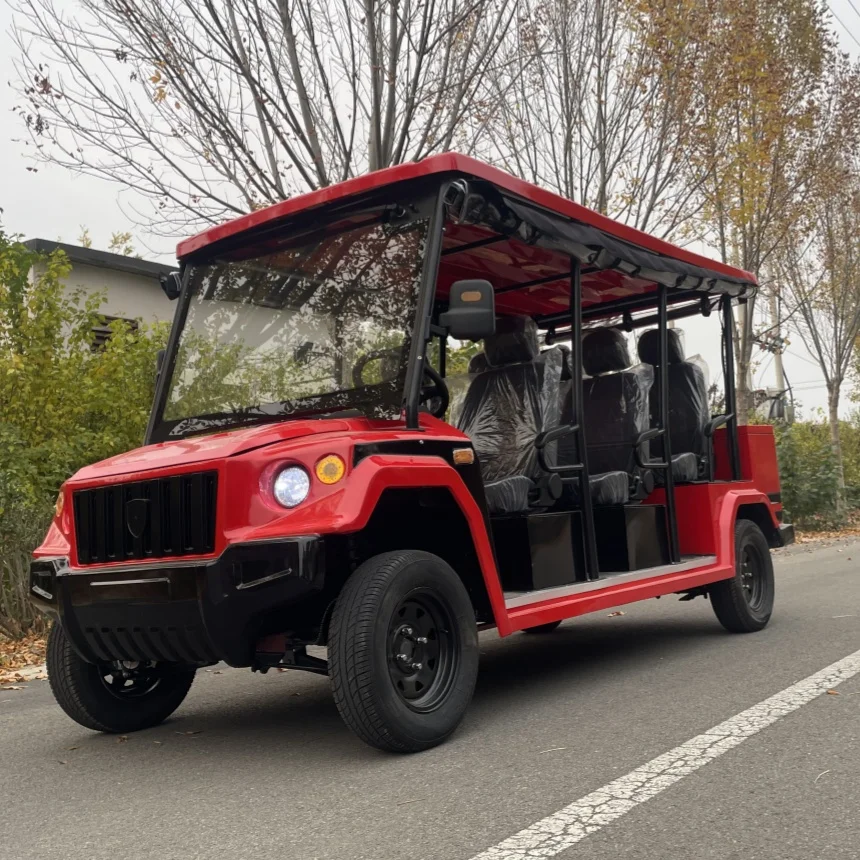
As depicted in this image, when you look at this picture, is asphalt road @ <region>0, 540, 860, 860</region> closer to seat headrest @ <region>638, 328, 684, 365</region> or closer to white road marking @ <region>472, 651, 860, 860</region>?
white road marking @ <region>472, 651, 860, 860</region>

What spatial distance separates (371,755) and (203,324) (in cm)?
245

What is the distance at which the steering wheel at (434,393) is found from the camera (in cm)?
496

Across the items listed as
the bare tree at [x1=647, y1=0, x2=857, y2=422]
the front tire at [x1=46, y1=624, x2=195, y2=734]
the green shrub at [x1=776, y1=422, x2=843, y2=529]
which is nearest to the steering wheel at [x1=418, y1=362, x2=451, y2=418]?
the front tire at [x1=46, y1=624, x2=195, y2=734]

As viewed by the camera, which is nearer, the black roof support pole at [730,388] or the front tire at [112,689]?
the front tire at [112,689]

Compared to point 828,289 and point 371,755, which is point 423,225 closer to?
point 371,755

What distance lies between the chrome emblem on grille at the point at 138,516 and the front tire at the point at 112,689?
0.71m

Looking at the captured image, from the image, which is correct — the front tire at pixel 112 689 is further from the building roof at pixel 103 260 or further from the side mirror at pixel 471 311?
the building roof at pixel 103 260

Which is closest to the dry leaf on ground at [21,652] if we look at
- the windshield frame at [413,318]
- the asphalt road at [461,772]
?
the asphalt road at [461,772]

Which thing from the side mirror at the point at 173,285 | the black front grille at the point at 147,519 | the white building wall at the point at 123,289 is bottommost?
the black front grille at the point at 147,519

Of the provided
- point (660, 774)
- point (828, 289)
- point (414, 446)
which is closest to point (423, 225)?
point (414, 446)

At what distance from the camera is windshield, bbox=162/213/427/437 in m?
4.99

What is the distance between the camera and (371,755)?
170 inches

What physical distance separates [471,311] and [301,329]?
42.9 inches

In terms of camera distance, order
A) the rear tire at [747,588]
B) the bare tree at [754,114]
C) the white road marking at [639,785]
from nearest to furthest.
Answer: the white road marking at [639,785]
the rear tire at [747,588]
the bare tree at [754,114]
